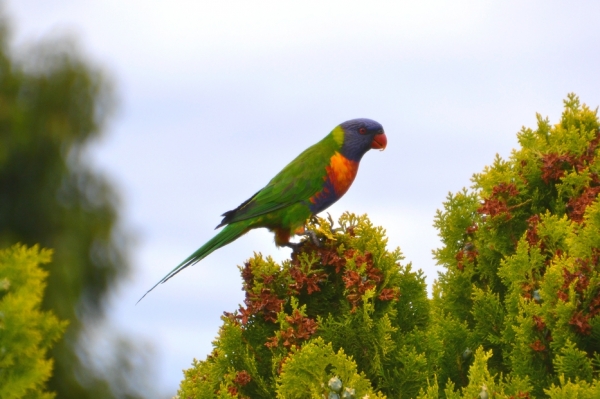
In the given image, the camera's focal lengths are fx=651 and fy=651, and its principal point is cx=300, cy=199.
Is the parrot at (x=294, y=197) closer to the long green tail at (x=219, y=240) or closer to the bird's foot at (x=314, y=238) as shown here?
the long green tail at (x=219, y=240)

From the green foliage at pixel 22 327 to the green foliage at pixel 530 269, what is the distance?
5.17 feet

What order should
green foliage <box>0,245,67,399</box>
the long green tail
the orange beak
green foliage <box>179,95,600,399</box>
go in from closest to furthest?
green foliage <box>0,245,67,399</box> → green foliage <box>179,95,600,399</box> → the long green tail → the orange beak

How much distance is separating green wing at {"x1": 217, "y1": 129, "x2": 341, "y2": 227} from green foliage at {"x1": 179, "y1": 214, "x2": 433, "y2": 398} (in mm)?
1044

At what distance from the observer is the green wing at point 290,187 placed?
442 cm

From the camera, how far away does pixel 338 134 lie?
5066 mm

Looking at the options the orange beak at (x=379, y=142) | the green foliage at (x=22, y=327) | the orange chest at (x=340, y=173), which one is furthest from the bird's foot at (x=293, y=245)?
the green foliage at (x=22, y=327)

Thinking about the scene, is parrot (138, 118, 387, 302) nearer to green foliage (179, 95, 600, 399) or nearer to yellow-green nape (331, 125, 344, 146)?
yellow-green nape (331, 125, 344, 146)

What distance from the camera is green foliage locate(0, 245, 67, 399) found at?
76.1 inches

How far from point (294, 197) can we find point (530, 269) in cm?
177

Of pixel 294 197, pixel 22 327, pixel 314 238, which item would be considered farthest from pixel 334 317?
pixel 22 327

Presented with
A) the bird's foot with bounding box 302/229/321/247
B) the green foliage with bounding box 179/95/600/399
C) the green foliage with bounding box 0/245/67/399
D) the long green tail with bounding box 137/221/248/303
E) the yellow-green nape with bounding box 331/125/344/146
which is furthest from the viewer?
the yellow-green nape with bounding box 331/125/344/146

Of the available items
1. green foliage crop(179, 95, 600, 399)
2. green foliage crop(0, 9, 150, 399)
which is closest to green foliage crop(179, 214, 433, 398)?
green foliage crop(179, 95, 600, 399)

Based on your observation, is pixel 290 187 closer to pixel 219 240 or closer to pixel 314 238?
pixel 219 240

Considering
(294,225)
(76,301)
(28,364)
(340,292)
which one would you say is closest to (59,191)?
(76,301)
